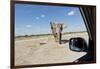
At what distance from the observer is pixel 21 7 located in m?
2.01

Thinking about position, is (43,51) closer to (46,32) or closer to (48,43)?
(48,43)

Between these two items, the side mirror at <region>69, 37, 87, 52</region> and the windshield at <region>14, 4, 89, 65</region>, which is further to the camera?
the side mirror at <region>69, 37, 87, 52</region>

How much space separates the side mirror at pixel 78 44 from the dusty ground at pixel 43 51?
0.04 metres

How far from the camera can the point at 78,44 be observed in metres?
2.23

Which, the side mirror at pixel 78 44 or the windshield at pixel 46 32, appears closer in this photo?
the windshield at pixel 46 32

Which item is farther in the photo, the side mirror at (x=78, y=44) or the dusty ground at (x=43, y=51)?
the side mirror at (x=78, y=44)

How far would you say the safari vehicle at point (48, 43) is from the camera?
1996 mm

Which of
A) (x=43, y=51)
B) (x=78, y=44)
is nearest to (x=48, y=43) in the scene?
(x=43, y=51)

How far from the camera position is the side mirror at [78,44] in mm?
2189

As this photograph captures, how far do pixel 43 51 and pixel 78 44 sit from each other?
1.53 ft

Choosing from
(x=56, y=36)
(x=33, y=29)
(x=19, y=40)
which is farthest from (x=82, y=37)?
(x=19, y=40)

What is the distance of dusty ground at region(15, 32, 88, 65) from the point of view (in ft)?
6.61

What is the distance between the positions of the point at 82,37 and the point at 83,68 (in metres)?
0.40
